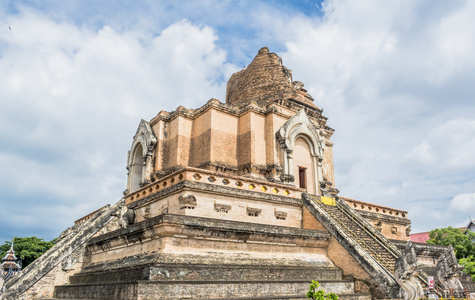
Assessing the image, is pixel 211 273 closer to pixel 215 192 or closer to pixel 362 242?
pixel 215 192

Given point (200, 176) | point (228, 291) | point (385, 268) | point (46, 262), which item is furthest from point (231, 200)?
point (46, 262)

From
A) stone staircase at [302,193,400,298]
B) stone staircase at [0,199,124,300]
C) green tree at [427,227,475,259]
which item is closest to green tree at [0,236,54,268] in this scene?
stone staircase at [0,199,124,300]

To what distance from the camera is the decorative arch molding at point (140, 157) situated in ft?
66.5

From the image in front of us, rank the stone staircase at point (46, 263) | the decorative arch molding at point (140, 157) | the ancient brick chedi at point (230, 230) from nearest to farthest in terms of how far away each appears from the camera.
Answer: the ancient brick chedi at point (230, 230), the stone staircase at point (46, 263), the decorative arch molding at point (140, 157)

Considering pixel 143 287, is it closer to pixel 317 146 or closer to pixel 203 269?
pixel 203 269

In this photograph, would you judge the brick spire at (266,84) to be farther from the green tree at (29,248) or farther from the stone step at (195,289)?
the green tree at (29,248)

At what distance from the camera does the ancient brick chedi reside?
10188 mm

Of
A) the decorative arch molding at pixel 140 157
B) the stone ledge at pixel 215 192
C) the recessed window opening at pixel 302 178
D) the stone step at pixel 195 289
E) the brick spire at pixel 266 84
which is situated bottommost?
the stone step at pixel 195 289

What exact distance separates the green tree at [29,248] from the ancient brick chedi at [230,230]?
23.0 metres

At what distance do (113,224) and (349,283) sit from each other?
9.11 metres

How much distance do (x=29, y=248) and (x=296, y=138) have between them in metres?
31.7

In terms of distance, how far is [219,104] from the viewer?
1934cm

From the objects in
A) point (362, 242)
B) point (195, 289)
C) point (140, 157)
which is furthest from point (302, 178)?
point (195, 289)

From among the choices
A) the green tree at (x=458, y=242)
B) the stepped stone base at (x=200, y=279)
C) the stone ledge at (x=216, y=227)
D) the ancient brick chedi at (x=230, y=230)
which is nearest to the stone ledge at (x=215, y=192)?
the ancient brick chedi at (x=230, y=230)
